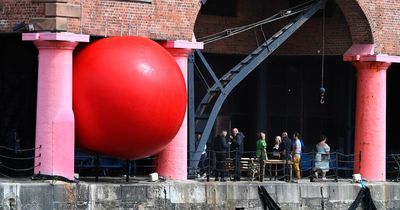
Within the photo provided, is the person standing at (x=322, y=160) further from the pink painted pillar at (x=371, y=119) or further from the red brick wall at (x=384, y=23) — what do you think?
the red brick wall at (x=384, y=23)

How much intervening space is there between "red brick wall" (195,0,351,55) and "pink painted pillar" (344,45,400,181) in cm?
195

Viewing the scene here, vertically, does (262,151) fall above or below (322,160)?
above

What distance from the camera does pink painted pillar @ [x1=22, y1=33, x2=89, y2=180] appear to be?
38219mm

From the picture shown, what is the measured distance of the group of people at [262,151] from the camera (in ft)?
138

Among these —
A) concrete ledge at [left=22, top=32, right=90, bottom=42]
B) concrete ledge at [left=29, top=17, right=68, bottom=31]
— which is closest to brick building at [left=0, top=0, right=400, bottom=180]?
concrete ledge at [left=22, top=32, right=90, bottom=42]

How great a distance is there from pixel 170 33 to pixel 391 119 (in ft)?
35.7

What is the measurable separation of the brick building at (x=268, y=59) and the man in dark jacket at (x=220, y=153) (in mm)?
3074

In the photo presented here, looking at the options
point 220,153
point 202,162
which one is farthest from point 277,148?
point 220,153

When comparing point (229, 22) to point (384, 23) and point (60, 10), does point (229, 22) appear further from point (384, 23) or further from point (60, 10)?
point (60, 10)

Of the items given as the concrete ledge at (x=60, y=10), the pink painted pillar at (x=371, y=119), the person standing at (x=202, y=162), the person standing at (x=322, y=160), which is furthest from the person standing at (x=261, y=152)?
the concrete ledge at (x=60, y=10)

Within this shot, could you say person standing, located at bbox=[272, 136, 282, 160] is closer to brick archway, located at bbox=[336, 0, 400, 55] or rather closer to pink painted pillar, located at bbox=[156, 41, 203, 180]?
brick archway, located at bbox=[336, 0, 400, 55]

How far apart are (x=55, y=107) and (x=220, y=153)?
5.40 meters

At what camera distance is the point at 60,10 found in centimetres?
3841

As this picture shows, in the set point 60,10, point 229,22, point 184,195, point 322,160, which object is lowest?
point 184,195
